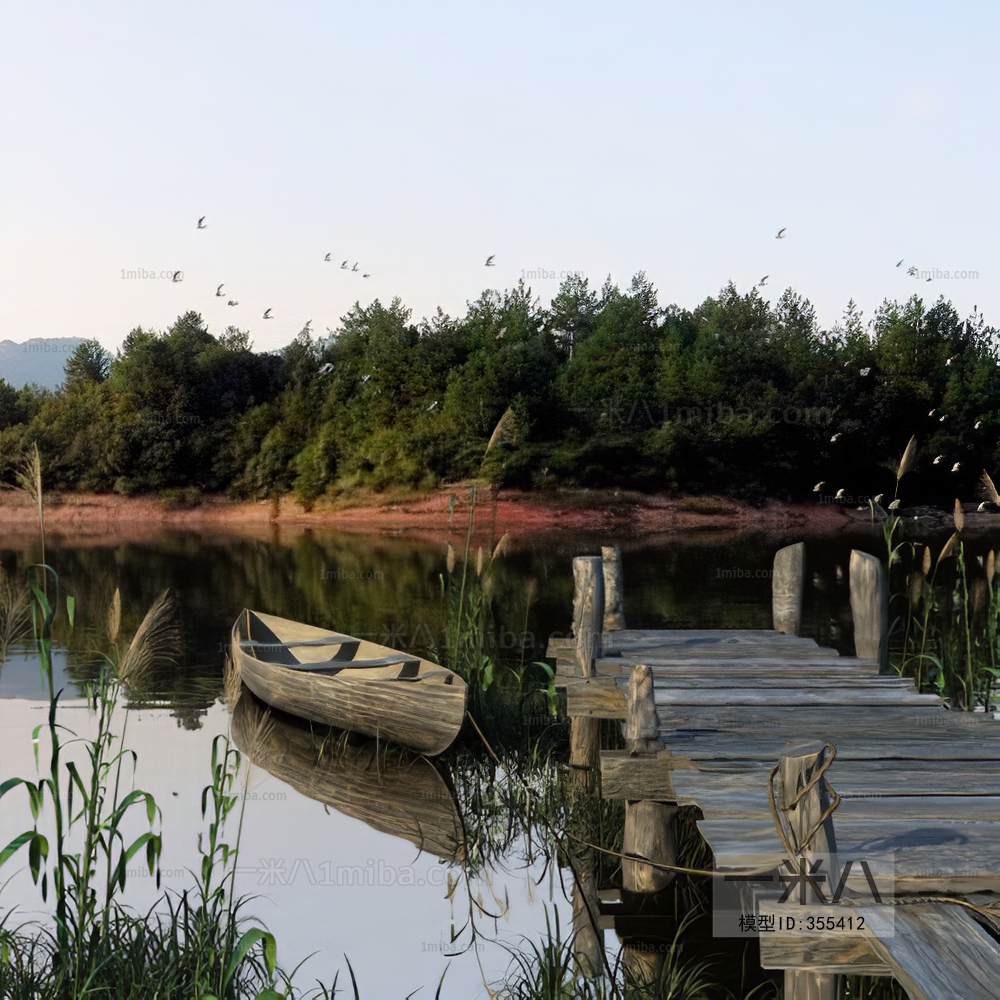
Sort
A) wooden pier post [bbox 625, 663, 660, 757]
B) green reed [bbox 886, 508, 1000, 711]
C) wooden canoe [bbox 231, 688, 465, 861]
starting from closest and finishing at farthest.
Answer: wooden pier post [bbox 625, 663, 660, 757], wooden canoe [bbox 231, 688, 465, 861], green reed [bbox 886, 508, 1000, 711]

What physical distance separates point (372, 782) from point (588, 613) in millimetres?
2315

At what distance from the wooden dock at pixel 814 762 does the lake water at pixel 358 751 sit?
0.91 metres

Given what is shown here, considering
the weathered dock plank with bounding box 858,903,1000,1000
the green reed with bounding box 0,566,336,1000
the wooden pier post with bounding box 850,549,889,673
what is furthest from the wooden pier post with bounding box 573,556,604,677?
the weathered dock plank with bounding box 858,903,1000,1000

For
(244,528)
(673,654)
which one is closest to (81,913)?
(673,654)

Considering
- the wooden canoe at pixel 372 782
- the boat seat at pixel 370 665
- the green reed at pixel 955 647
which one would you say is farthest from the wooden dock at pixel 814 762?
the boat seat at pixel 370 665

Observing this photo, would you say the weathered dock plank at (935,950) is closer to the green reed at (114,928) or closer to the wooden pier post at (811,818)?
the wooden pier post at (811,818)

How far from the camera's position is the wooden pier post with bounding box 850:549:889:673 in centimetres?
875

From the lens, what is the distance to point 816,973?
401cm

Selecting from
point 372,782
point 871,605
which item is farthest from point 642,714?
point 372,782

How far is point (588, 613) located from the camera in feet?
27.9

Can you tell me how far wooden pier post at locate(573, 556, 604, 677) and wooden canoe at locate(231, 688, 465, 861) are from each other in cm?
144

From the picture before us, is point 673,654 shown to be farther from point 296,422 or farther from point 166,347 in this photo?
point 166,347

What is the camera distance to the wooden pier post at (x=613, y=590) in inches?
398

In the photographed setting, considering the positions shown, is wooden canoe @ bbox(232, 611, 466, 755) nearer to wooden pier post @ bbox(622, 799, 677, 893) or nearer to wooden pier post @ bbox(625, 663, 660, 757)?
wooden pier post @ bbox(622, 799, 677, 893)
